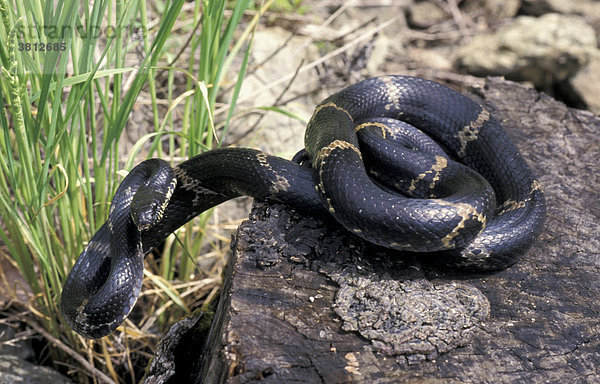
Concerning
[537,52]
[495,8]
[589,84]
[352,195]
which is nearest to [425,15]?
[495,8]

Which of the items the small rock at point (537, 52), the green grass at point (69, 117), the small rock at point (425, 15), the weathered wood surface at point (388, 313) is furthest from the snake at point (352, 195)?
the small rock at point (425, 15)

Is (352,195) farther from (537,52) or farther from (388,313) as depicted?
(537,52)

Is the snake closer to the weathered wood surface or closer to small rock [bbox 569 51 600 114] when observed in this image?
the weathered wood surface

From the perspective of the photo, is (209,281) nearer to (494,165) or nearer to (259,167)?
(259,167)

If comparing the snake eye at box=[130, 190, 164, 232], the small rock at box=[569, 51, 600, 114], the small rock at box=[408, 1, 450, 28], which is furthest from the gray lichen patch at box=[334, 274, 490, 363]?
the small rock at box=[408, 1, 450, 28]

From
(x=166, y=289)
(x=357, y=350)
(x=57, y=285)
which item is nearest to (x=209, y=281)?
(x=166, y=289)

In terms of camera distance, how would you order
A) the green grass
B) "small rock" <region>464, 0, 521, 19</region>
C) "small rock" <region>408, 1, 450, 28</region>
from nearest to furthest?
the green grass, "small rock" <region>408, 1, 450, 28</region>, "small rock" <region>464, 0, 521, 19</region>

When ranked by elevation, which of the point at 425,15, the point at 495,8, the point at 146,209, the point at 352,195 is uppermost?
the point at 495,8
